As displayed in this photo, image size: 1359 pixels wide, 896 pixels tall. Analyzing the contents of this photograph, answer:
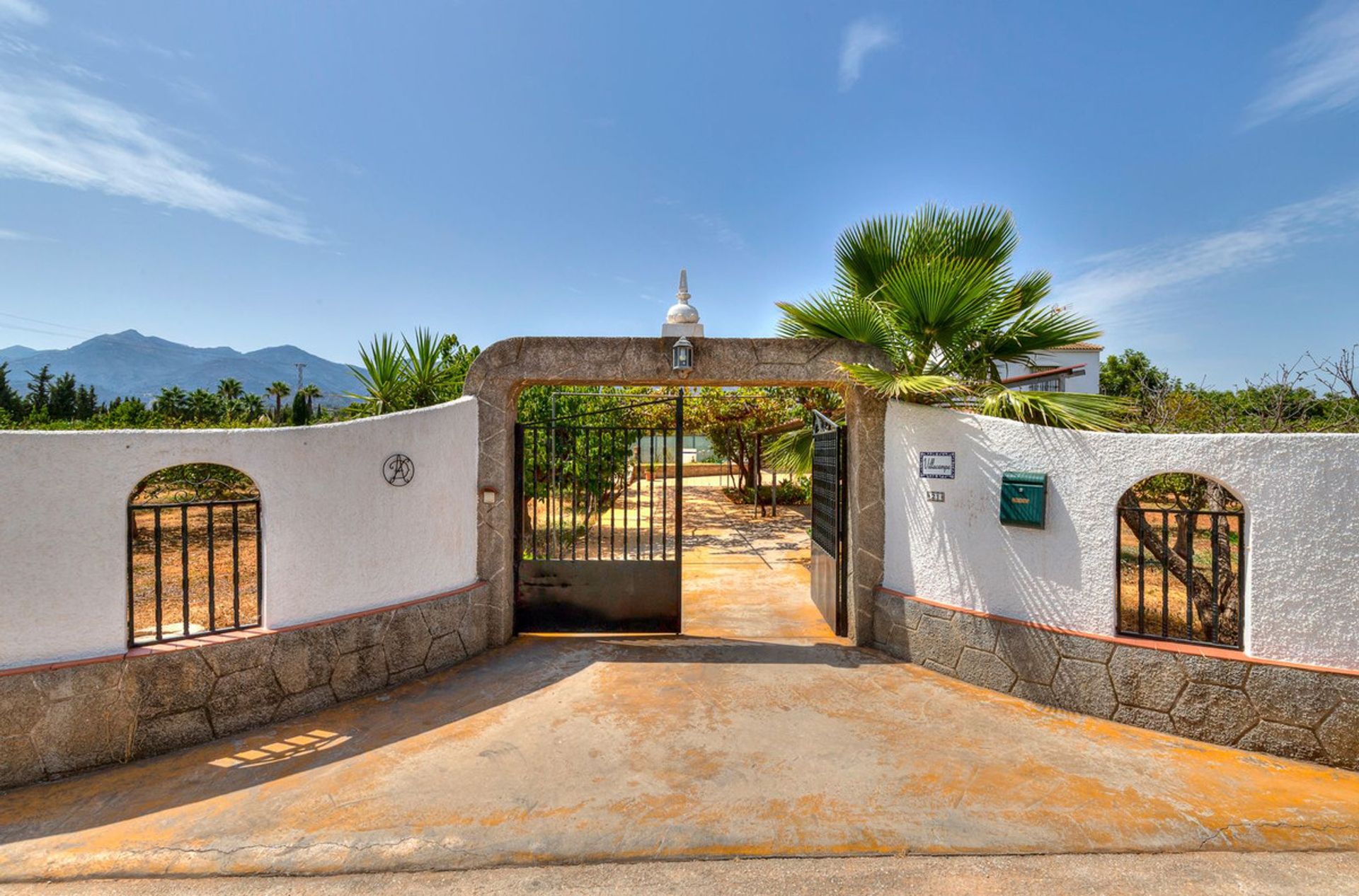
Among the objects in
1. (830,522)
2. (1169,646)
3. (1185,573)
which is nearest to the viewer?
(1169,646)

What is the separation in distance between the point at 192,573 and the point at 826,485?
395 inches

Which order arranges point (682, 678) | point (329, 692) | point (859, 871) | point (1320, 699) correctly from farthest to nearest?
point (682, 678) → point (329, 692) → point (1320, 699) → point (859, 871)

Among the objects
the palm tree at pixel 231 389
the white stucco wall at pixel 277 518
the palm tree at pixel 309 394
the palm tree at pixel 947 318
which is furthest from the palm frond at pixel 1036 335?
the palm tree at pixel 231 389

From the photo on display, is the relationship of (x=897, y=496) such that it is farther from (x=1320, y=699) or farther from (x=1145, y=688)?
(x=1320, y=699)

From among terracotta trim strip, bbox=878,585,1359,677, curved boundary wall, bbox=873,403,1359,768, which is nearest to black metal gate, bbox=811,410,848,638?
curved boundary wall, bbox=873,403,1359,768

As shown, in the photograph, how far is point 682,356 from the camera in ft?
19.9

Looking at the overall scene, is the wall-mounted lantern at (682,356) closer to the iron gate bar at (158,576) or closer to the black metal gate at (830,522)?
the black metal gate at (830,522)

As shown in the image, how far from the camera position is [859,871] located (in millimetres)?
3057

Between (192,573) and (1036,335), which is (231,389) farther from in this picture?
(1036,335)

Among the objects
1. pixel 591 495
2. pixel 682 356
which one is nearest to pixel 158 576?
pixel 682 356

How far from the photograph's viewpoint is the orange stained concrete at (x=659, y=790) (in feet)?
10.6

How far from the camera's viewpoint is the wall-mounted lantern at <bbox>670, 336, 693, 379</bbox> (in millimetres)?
6066

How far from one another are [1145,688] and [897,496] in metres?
2.52

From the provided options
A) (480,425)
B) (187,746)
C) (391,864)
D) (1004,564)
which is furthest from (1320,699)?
(187,746)
